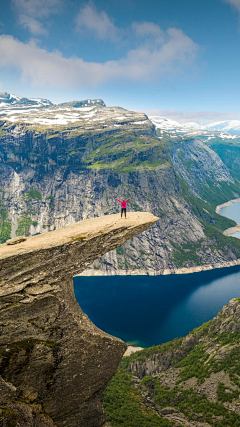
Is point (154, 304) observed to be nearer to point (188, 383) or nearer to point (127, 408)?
point (188, 383)

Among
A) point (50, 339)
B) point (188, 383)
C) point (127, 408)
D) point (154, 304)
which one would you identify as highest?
point (50, 339)

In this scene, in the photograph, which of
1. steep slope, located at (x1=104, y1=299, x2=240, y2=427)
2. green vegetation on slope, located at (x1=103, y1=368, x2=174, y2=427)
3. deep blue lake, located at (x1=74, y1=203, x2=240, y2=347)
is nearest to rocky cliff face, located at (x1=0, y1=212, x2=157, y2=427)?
green vegetation on slope, located at (x1=103, y1=368, x2=174, y2=427)

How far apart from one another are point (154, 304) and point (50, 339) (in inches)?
5542

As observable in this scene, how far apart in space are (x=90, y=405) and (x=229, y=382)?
39854 millimetres

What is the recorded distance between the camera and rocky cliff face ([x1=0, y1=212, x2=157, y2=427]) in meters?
22.9

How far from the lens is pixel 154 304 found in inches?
6166

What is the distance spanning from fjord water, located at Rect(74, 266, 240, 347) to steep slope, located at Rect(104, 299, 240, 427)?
44116mm

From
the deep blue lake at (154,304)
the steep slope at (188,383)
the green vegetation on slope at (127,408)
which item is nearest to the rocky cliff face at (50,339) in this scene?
the green vegetation on slope at (127,408)

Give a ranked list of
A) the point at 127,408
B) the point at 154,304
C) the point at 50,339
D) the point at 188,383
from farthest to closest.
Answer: the point at 154,304
the point at 188,383
the point at 127,408
the point at 50,339

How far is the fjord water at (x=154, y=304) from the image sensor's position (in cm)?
12838

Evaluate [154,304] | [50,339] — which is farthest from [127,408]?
[154,304]

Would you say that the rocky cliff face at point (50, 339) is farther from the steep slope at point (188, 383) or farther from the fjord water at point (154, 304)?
the fjord water at point (154, 304)

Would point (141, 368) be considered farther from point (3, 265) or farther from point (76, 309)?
point (3, 265)

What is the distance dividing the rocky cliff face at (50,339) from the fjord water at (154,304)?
98.2 m
